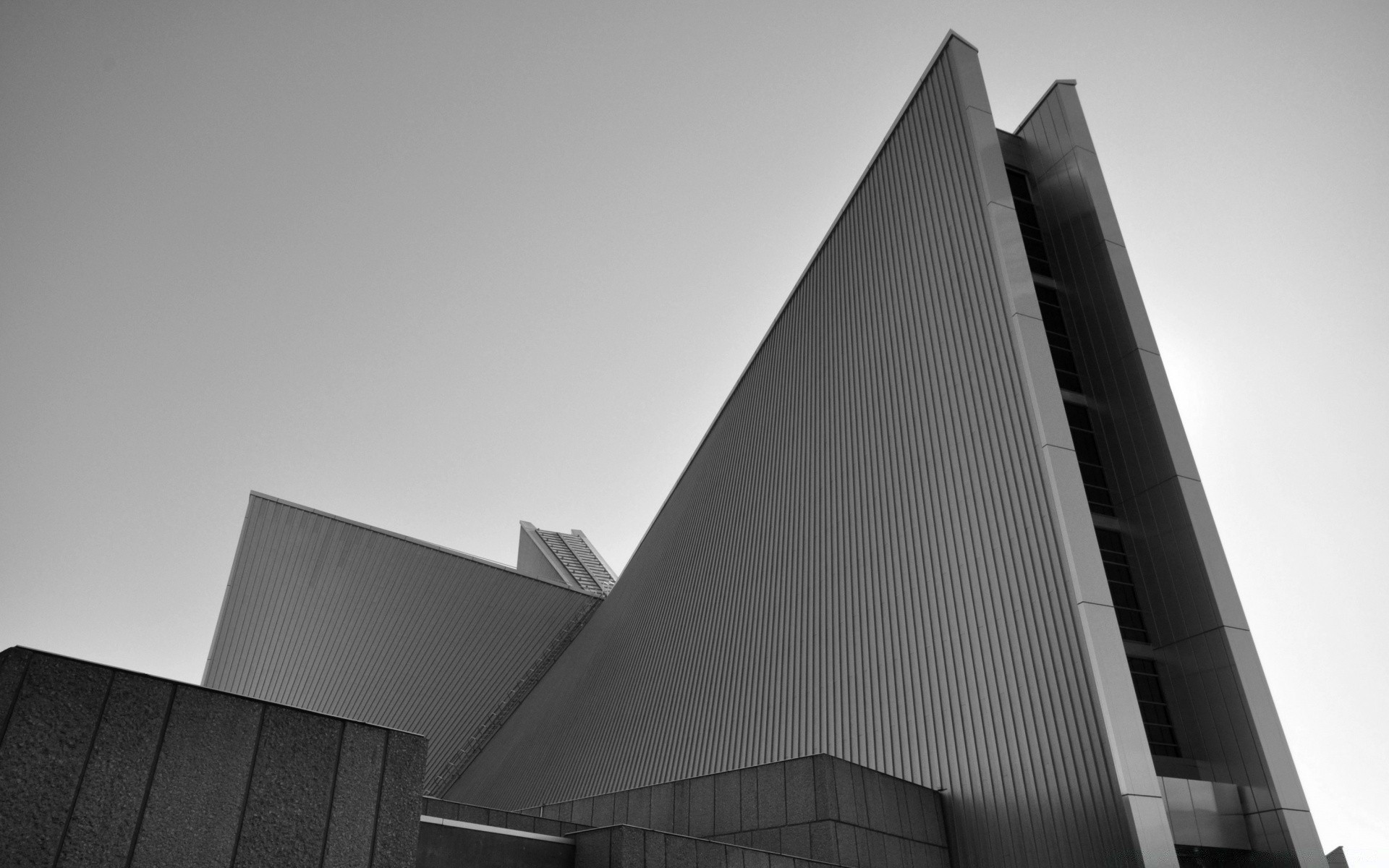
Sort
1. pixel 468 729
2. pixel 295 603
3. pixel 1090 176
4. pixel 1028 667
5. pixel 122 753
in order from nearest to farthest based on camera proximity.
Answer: pixel 122 753
pixel 1028 667
pixel 1090 176
pixel 468 729
pixel 295 603

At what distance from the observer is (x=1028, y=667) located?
35.9ft

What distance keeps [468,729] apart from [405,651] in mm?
3122

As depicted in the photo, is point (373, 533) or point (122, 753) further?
point (373, 533)

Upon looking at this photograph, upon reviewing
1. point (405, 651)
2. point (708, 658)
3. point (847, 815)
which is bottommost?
point (847, 815)

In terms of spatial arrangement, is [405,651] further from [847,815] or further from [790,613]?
[847,815]

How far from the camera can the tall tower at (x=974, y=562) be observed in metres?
10.5

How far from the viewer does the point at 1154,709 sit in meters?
12.0

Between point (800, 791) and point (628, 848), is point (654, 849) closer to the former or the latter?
point (628, 848)

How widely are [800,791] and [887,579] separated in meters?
3.59

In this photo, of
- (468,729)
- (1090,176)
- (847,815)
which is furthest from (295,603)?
(1090,176)

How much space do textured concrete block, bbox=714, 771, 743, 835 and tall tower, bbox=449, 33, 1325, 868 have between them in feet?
5.22

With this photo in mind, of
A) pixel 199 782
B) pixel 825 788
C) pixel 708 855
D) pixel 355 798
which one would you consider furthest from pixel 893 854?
pixel 199 782

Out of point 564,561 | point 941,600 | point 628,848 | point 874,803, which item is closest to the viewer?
point 628,848

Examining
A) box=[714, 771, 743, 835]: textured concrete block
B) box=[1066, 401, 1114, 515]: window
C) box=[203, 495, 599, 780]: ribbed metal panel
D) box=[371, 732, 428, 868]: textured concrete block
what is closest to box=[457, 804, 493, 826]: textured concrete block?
box=[714, 771, 743, 835]: textured concrete block
